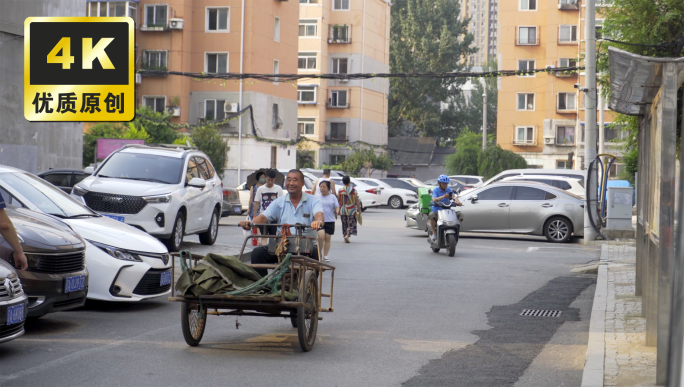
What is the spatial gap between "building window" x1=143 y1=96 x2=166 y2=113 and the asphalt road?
37477 millimetres

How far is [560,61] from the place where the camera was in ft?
221

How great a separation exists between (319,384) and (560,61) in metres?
63.9

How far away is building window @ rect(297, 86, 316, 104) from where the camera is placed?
69.1m

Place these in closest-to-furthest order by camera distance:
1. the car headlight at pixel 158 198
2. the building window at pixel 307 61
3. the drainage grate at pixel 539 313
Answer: the drainage grate at pixel 539 313 → the car headlight at pixel 158 198 → the building window at pixel 307 61

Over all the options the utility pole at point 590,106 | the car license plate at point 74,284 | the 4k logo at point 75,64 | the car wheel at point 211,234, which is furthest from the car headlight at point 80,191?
the utility pole at point 590,106

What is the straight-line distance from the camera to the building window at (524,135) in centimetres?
6794

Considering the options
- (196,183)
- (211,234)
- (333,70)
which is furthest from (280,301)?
(333,70)

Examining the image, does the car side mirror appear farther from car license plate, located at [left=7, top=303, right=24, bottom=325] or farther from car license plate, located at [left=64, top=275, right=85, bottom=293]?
car license plate, located at [left=7, top=303, right=24, bottom=325]

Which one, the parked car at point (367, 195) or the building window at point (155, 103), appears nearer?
the parked car at point (367, 195)

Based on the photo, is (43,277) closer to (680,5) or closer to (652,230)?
(652,230)

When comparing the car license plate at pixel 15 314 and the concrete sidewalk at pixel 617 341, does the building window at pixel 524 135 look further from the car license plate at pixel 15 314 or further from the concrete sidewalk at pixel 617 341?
the car license plate at pixel 15 314

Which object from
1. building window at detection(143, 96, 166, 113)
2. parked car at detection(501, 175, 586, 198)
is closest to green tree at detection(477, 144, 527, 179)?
building window at detection(143, 96, 166, 113)

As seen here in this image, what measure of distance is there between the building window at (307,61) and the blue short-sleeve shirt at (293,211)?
60739 mm

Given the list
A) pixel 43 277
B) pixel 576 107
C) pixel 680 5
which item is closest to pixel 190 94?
pixel 576 107
